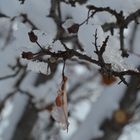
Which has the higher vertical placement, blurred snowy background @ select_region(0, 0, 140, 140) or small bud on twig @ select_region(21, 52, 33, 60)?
small bud on twig @ select_region(21, 52, 33, 60)

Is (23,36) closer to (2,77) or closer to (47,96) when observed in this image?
(2,77)

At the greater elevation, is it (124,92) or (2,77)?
(2,77)

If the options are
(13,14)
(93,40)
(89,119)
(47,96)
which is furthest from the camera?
(89,119)

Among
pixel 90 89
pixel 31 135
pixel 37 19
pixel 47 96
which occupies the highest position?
pixel 37 19

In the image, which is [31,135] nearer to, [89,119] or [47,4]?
[89,119]

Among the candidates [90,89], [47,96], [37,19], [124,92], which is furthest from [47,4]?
[90,89]

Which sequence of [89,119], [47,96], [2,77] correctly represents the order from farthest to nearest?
[89,119], [47,96], [2,77]

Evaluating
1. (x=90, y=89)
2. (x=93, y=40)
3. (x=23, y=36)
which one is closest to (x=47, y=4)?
(x=23, y=36)

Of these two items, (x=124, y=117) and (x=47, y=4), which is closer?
(x=47, y=4)

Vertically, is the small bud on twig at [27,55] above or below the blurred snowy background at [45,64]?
above
